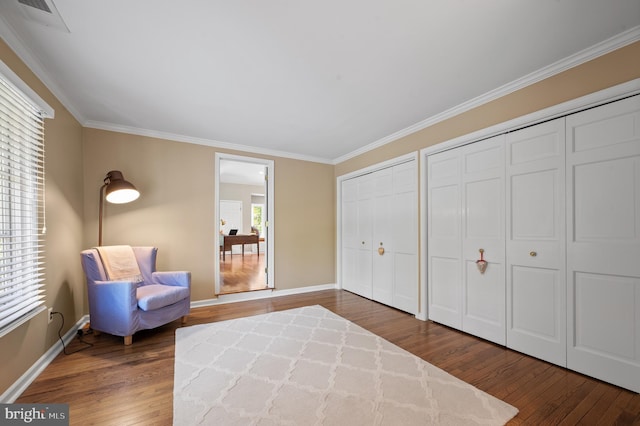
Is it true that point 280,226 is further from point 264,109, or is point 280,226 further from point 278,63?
point 278,63

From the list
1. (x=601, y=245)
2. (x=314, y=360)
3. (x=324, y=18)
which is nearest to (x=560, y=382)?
(x=601, y=245)

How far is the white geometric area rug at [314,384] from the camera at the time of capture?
1.64 meters

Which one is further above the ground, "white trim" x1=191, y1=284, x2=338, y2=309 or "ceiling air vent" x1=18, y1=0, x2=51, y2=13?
"ceiling air vent" x1=18, y1=0, x2=51, y2=13

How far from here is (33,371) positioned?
2.04m

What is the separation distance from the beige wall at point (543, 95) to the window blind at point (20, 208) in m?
3.72

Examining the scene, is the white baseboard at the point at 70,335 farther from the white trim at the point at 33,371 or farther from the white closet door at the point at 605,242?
the white closet door at the point at 605,242

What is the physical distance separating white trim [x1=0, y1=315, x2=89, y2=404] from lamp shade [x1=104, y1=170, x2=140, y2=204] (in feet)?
4.69

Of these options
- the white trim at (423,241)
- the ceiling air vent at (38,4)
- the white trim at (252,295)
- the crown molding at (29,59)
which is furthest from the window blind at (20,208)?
the white trim at (423,241)

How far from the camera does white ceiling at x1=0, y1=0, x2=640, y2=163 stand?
1640 millimetres

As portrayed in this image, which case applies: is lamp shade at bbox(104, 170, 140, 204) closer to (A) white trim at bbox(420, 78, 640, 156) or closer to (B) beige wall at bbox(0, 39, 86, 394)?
(B) beige wall at bbox(0, 39, 86, 394)

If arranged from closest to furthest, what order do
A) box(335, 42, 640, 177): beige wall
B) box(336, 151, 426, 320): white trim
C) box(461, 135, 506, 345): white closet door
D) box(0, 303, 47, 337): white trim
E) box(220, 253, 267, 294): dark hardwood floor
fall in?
box(0, 303, 47, 337): white trim, box(335, 42, 640, 177): beige wall, box(461, 135, 506, 345): white closet door, box(336, 151, 426, 320): white trim, box(220, 253, 267, 294): dark hardwood floor

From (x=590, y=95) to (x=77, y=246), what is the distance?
506 cm

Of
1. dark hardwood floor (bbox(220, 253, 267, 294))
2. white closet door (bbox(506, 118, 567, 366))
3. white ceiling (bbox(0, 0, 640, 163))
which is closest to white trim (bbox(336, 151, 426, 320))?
white ceiling (bbox(0, 0, 640, 163))

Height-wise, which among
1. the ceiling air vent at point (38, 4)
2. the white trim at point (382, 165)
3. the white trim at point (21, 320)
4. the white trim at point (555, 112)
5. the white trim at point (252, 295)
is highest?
the ceiling air vent at point (38, 4)
